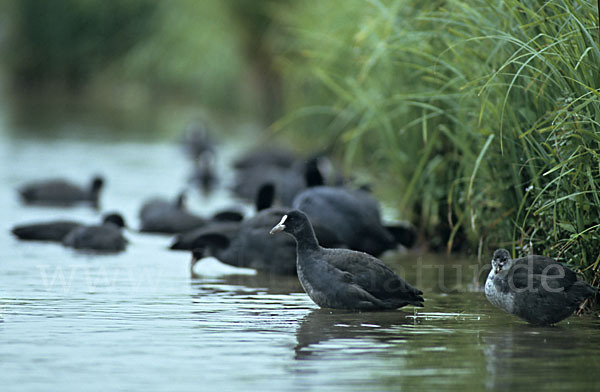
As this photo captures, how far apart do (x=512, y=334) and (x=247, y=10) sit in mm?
28348

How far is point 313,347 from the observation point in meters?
6.22

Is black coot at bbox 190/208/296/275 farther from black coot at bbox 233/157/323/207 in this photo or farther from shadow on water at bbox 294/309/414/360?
shadow on water at bbox 294/309/414/360

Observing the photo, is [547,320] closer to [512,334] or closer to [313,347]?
[512,334]

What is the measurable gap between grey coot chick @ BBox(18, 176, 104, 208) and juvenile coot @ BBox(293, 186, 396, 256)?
18.6 ft

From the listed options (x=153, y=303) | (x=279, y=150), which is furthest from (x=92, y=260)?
(x=279, y=150)

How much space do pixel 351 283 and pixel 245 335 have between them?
1.06 m

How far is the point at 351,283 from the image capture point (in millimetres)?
7352

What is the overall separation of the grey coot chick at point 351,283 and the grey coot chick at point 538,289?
629 mm

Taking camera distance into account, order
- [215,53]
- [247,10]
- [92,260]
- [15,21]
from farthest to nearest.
A: [15,21]
[215,53]
[247,10]
[92,260]

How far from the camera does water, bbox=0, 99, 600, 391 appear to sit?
546 cm

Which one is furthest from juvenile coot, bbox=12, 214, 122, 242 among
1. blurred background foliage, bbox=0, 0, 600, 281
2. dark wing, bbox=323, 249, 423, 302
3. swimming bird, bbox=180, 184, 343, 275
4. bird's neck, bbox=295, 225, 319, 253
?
dark wing, bbox=323, 249, 423, 302

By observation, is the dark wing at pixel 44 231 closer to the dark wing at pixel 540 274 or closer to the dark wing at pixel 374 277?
the dark wing at pixel 374 277

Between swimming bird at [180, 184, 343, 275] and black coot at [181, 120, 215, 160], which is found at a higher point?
black coot at [181, 120, 215, 160]

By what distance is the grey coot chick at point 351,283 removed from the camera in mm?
7301
